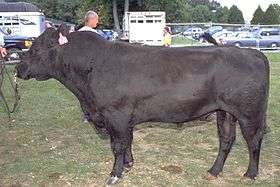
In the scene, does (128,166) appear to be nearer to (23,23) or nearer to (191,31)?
(23,23)

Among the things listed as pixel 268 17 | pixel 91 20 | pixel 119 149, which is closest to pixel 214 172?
pixel 119 149

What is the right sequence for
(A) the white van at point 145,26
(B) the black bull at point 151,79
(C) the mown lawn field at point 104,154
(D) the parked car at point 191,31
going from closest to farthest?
(B) the black bull at point 151,79 < (C) the mown lawn field at point 104,154 < (A) the white van at point 145,26 < (D) the parked car at point 191,31

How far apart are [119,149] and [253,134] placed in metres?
1.66

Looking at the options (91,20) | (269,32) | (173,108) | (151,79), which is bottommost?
(269,32)

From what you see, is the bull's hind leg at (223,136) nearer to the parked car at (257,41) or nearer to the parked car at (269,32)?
the parked car at (257,41)

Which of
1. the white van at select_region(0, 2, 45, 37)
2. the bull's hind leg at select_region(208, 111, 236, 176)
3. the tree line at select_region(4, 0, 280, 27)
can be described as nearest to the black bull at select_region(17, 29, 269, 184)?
the bull's hind leg at select_region(208, 111, 236, 176)

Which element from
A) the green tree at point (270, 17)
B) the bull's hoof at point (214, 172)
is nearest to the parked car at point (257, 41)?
the bull's hoof at point (214, 172)

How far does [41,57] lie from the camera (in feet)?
18.6

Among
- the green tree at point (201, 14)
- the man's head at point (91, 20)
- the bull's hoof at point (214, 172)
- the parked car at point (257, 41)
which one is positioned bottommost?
the green tree at point (201, 14)

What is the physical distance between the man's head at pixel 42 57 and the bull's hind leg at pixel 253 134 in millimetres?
2440

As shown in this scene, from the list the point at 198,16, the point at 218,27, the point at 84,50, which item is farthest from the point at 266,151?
the point at 198,16

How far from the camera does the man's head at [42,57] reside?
5637 mm

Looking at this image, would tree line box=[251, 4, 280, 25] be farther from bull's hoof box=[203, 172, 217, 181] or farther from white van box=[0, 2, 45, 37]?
bull's hoof box=[203, 172, 217, 181]

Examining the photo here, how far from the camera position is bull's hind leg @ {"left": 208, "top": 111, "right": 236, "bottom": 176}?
20.0ft
